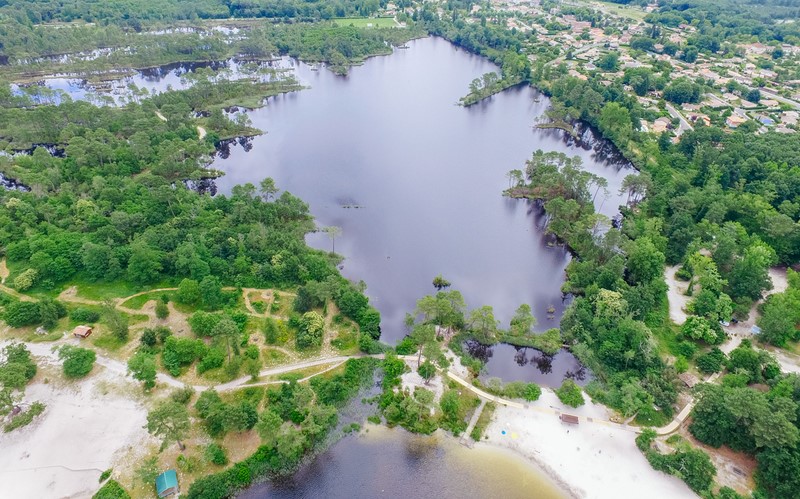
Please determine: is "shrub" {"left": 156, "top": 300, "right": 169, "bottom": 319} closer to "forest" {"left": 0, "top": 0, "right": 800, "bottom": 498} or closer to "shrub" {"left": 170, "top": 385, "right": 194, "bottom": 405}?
"forest" {"left": 0, "top": 0, "right": 800, "bottom": 498}

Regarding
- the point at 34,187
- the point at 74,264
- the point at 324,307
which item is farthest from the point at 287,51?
the point at 324,307

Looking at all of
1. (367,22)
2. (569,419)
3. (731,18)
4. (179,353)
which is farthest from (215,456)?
(731,18)

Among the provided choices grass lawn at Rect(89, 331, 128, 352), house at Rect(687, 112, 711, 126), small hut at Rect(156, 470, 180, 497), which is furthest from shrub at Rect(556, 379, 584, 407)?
house at Rect(687, 112, 711, 126)

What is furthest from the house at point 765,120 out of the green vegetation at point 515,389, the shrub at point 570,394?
the green vegetation at point 515,389

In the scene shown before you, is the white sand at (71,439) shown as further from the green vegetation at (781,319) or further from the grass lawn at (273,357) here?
the green vegetation at (781,319)

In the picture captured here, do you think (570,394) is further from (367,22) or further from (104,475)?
(367,22)

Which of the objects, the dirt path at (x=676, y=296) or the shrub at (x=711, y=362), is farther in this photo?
the dirt path at (x=676, y=296)
